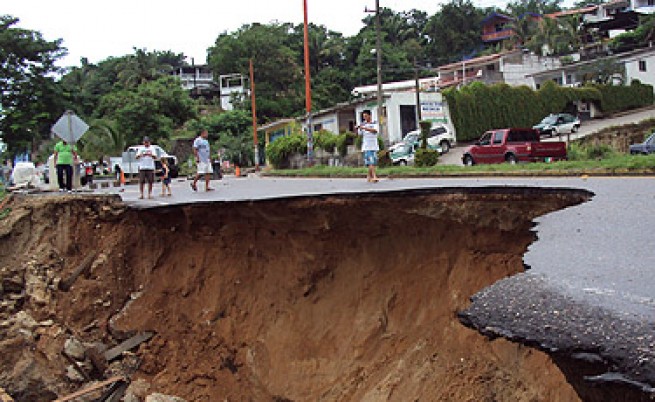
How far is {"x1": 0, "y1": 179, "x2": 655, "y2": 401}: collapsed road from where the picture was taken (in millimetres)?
A: 5738

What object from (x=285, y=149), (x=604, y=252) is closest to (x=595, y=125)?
(x=285, y=149)

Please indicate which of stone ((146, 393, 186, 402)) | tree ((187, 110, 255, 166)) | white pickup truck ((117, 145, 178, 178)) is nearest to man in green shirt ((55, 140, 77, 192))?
stone ((146, 393, 186, 402))

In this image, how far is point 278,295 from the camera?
31.8ft

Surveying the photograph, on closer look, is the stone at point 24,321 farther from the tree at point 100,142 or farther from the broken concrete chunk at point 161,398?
the tree at point 100,142

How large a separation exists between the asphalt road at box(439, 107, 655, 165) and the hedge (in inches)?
61.8

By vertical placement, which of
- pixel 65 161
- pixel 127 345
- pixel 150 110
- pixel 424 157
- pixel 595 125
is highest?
pixel 150 110

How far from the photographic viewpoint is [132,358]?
9.91 m

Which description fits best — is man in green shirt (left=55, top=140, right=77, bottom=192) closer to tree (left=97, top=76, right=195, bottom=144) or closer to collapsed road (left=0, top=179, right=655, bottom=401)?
collapsed road (left=0, top=179, right=655, bottom=401)

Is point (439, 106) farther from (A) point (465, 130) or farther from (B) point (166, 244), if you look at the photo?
(B) point (166, 244)

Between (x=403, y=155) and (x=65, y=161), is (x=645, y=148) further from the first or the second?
(x=65, y=161)

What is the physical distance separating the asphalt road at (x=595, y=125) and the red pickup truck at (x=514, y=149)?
23.9 feet

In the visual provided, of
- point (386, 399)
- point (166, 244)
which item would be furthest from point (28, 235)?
point (386, 399)

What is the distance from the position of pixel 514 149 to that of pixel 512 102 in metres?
19.6

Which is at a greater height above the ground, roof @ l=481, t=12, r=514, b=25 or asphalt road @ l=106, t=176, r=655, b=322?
roof @ l=481, t=12, r=514, b=25
